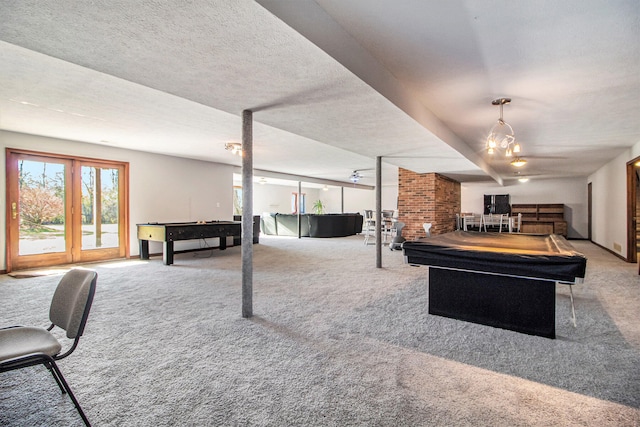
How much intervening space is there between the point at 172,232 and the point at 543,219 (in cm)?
1335

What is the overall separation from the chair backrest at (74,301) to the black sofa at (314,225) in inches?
400

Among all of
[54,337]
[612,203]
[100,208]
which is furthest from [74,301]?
[612,203]

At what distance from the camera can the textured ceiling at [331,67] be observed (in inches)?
71.9

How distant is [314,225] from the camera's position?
12102mm

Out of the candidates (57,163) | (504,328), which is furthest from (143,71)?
(57,163)

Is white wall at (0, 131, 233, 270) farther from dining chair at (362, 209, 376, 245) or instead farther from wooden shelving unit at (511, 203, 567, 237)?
wooden shelving unit at (511, 203, 567, 237)

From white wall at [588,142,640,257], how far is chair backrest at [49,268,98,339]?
8.38 meters

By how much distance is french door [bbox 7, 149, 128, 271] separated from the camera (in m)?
A: 5.57

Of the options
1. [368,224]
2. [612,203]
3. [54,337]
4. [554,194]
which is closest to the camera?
[54,337]

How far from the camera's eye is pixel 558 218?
12273 mm

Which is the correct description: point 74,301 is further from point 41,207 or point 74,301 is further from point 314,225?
point 314,225

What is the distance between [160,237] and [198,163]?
297 centimetres

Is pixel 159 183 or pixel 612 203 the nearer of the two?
pixel 159 183

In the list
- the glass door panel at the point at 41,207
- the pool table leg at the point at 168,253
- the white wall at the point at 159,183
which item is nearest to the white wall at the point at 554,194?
the white wall at the point at 159,183
